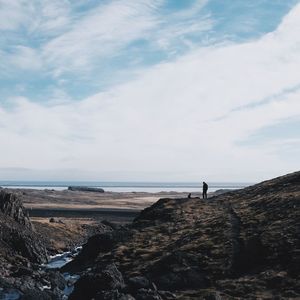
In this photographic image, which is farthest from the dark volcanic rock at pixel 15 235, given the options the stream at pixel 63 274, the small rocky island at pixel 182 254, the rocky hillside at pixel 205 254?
the rocky hillside at pixel 205 254

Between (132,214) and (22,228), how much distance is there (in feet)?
224

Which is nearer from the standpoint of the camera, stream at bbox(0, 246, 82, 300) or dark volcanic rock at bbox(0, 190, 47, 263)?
stream at bbox(0, 246, 82, 300)

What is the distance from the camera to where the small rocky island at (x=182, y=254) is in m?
41.6

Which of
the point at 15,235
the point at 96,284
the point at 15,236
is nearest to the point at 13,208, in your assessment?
the point at 15,235

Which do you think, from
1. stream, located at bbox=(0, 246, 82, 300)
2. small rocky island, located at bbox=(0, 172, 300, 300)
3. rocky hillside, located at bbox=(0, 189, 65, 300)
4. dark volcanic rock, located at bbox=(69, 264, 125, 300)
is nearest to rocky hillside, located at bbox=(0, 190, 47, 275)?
rocky hillside, located at bbox=(0, 189, 65, 300)

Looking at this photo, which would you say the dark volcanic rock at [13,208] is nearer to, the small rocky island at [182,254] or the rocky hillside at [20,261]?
the rocky hillside at [20,261]

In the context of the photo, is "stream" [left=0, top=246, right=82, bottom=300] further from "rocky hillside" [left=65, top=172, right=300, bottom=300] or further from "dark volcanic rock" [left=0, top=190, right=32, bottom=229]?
"dark volcanic rock" [left=0, top=190, right=32, bottom=229]

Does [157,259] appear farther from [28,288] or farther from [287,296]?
[287,296]

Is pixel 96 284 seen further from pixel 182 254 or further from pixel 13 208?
pixel 13 208

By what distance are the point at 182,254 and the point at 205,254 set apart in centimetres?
252

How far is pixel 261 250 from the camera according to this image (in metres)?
48.1

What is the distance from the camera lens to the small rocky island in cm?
4159

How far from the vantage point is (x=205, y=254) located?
51.3m

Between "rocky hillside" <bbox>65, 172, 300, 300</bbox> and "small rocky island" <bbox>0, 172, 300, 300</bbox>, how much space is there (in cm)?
9
